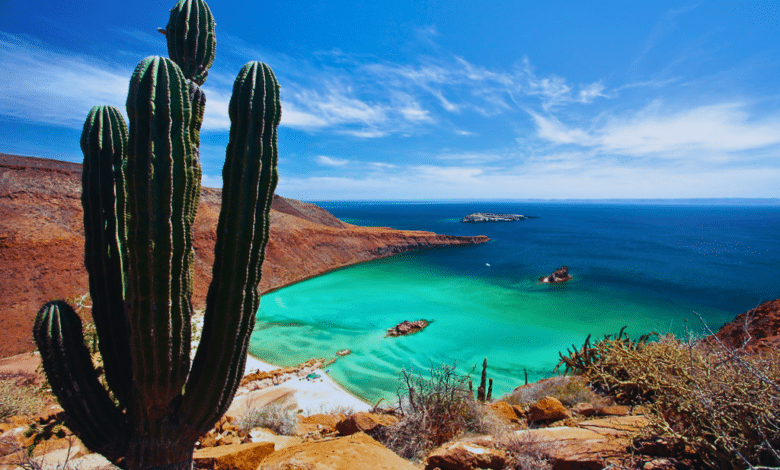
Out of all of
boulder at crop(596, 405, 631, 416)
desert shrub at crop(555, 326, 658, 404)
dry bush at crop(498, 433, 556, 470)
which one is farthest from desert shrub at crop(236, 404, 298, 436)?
desert shrub at crop(555, 326, 658, 404)

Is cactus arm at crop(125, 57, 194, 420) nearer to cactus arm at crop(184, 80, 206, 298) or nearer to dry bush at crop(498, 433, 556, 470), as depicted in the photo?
cactus arm at crop(184, 80, 206, 298)

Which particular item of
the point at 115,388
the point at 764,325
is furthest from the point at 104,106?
the point at 764,325

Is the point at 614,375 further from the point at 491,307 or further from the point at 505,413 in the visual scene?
the point at 491,307

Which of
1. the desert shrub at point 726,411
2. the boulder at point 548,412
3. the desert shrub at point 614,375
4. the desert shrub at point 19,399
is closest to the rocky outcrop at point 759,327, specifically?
the desert shrub at point 614,375

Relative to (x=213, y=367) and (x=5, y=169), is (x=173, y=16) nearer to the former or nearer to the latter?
(x=213, y=367)

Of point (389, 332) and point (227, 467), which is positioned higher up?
point (227, 467)

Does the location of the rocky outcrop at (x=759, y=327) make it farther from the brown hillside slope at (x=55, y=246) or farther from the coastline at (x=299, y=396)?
the brown hillside slope at (x=55, y=246)
